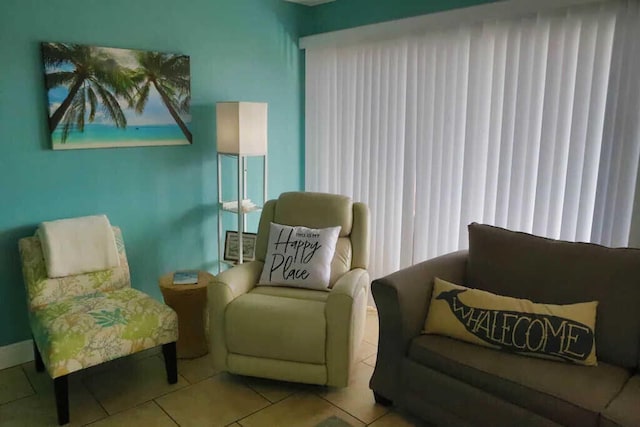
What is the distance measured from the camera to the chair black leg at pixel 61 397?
7.65ft

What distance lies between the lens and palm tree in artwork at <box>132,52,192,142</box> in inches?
124

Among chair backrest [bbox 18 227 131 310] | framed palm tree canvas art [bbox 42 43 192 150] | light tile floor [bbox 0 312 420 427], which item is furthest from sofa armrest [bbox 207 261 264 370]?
framed palm tree canvas art [bbox 42 43 192 150]

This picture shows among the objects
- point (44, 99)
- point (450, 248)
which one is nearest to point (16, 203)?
point (44, 99)

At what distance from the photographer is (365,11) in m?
3.54

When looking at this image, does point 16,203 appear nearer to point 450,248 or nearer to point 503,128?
point 450,248

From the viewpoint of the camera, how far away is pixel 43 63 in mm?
2781

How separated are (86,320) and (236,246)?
1236 millimetres

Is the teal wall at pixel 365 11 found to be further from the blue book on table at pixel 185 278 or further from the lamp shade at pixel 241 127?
the blue book on table at pixel 185 278

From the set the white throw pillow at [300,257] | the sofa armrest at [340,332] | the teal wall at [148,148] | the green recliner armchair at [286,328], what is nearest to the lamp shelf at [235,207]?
the teal wall at [148,148]

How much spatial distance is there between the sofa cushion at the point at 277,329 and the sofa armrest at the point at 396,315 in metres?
0.30

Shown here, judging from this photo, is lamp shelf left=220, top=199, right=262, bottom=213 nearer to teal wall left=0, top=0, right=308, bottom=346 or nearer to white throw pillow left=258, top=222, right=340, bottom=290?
teal wall left=0, top=0, right=308, bottom=346

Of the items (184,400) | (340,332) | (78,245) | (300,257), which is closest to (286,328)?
(340,332)

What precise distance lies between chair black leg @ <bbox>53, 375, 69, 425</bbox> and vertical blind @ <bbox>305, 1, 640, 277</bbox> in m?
2.14

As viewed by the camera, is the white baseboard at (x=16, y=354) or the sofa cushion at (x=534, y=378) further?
the white baseboard at (x=16, y=354)
